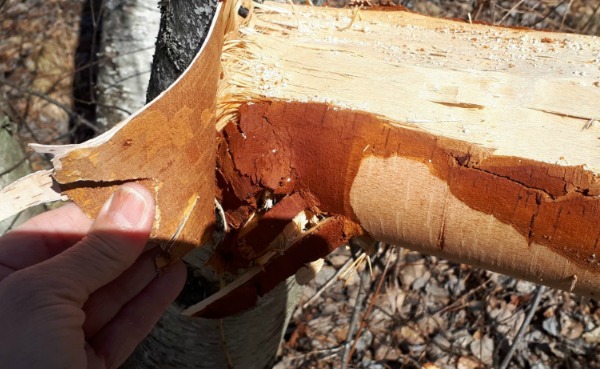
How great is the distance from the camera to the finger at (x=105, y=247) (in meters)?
1.02

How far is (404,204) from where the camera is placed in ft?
3.43

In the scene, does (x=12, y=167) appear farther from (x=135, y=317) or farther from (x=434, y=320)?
(x=434, y=320)

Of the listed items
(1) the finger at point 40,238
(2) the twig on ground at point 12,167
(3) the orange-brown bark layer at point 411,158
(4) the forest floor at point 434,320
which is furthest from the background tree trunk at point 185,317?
(2) the twig on ground at point 12,167

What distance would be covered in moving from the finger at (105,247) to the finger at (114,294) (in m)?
0.20

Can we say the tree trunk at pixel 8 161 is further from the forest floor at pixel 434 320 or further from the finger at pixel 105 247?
the finger at pixel 105 247

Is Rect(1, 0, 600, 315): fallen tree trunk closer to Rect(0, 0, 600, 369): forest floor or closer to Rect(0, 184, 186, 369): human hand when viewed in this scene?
Rect(0, 184, 186, 369): human hand

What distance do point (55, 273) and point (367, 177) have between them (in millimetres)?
689

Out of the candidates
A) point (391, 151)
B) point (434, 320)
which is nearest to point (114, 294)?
point (391, 151)

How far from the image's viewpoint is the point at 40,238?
1.35m

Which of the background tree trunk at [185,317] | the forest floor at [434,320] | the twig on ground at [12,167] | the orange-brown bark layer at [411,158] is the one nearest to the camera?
the orange-brown bark layer at [411,158]

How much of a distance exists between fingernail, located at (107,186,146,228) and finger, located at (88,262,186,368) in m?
0.33

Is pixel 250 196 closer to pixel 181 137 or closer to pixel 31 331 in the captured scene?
pixel 181 137

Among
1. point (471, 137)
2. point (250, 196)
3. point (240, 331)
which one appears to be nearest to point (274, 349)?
point (240, 331)

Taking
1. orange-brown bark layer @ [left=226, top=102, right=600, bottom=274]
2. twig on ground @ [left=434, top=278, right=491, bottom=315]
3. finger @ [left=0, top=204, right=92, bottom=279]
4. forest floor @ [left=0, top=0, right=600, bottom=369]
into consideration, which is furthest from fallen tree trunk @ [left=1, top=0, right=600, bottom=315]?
twig on ground @ [left=434, top=278, right=491, bottom=315]
